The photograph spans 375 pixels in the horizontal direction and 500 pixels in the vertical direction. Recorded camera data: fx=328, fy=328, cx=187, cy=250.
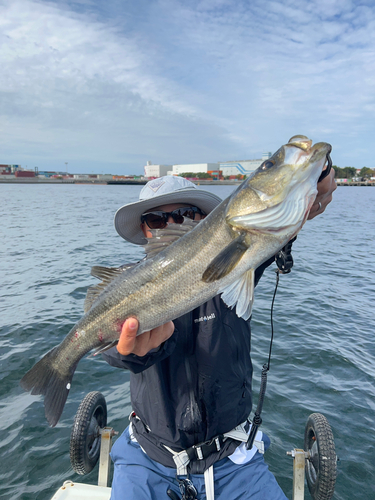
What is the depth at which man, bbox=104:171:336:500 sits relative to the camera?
2965 mm

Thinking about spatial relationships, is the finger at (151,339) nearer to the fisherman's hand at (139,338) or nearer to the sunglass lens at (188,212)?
the fisherman's hand at (139,338)

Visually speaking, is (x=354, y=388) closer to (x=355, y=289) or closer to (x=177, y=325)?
(x=177, y=325)

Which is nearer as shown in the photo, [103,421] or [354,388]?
[103,421]

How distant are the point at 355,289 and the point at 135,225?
10385 millimetres

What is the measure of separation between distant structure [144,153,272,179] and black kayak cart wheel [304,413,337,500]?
495ft

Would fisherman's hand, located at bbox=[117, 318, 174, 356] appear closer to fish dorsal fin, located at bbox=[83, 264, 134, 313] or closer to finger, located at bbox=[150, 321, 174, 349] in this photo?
finger, located at bbox=[150, 321, 174, 349]

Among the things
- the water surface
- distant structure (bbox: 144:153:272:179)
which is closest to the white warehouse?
distant structure (bbox: 144:153:272:179)

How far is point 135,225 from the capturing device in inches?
178

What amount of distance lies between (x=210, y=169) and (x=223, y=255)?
557ft

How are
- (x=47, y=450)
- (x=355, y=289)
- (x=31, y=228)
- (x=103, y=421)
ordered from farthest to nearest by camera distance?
(x=31, y=228) → (x=355, y=289) → (x=47, y=450) → (x=103, y=421)

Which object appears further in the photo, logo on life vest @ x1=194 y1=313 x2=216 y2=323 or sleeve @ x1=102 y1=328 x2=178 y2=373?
logo on life vest @ x1=194 y1=313 x2=216 y2=323

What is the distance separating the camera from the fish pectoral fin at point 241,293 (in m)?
2.55

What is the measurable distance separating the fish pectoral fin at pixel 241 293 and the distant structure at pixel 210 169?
15163cm

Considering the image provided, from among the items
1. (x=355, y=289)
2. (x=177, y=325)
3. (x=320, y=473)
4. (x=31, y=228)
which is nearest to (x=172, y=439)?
(x=177, y=325)
